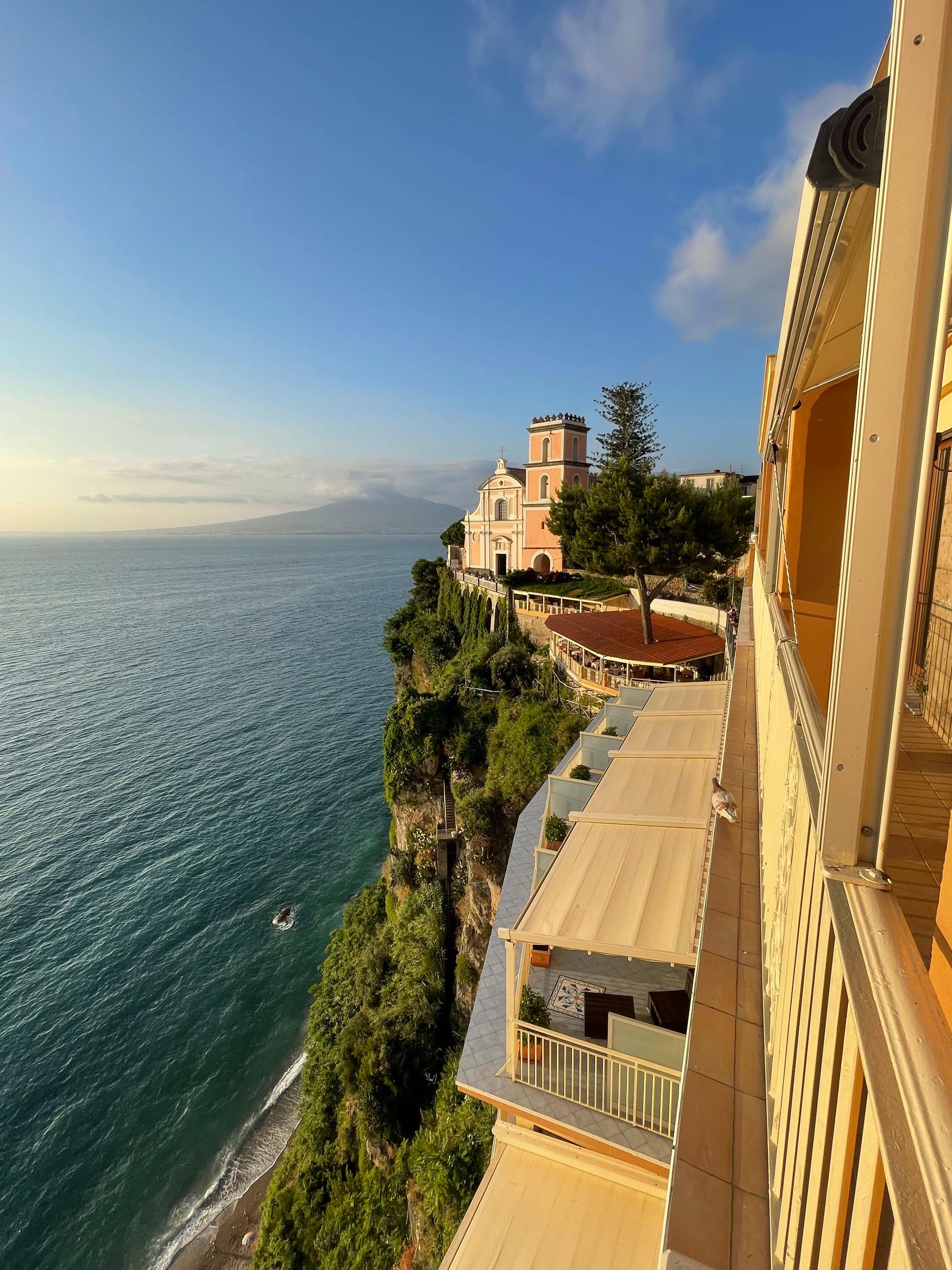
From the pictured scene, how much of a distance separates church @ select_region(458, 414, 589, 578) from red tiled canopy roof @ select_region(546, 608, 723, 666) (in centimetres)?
1302

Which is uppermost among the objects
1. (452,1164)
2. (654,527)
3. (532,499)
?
(532,499)

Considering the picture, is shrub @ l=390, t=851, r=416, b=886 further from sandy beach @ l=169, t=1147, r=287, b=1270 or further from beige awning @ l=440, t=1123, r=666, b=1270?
beige awning @ l=440, t=1123, r=666, b=1270

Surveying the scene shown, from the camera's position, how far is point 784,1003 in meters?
1.65

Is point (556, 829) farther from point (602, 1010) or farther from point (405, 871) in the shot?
point (405, 871)

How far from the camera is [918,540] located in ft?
2.91

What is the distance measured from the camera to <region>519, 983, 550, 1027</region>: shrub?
6.13 m

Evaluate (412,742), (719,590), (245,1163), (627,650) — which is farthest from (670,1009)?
(719,590)

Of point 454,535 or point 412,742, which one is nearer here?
point 412,742

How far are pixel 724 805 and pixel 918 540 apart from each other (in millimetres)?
2891

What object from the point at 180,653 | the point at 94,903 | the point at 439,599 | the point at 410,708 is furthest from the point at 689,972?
the point at 180,653

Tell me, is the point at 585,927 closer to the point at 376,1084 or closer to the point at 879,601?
→ the point at 879,601

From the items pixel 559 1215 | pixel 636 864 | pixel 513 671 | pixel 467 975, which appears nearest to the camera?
pixel 559 1215

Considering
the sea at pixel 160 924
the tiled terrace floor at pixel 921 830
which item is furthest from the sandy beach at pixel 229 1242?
the tiled terrace floor at pixel 921 830

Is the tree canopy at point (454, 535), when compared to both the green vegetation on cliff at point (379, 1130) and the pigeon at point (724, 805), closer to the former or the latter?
the green vegetation on cliff at point (379, 1130)
